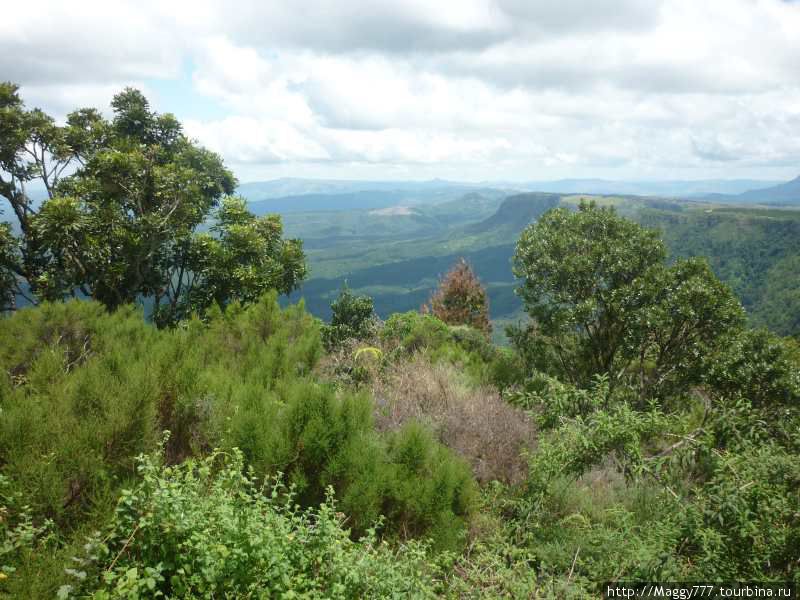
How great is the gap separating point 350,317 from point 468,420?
10.7 m

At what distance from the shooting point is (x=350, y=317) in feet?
52.6

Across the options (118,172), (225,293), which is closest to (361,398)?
(225,293)

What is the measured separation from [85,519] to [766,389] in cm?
1026

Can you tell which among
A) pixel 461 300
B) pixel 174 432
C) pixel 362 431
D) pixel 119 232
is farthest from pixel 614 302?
pixel 461 300

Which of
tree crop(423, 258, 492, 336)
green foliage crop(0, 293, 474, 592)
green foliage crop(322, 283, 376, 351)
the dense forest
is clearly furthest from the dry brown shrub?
tree crop(423, 258, 492, 336)

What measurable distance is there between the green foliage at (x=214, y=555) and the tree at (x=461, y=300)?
2483 centimetres

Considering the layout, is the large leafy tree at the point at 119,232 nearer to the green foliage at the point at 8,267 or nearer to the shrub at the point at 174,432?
the green foliage at the point at 8,267

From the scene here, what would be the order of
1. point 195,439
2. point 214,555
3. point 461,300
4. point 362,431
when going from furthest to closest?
1. point 461,300
2. point 362,431
3. point 195,439
4. point 214,555

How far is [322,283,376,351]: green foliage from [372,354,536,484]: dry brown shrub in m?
7.58

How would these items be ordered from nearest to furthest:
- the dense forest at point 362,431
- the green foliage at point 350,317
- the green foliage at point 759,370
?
the dense forest at point 362,431 < the green foliage at point 759,370 < the green foliage at point 350,317

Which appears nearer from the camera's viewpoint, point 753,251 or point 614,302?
point 614,302

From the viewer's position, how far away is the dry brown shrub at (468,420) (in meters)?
5.28

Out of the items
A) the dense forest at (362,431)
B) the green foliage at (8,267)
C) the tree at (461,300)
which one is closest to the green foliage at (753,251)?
the tree at (461,300)

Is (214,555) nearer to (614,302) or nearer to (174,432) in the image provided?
(174,432)
